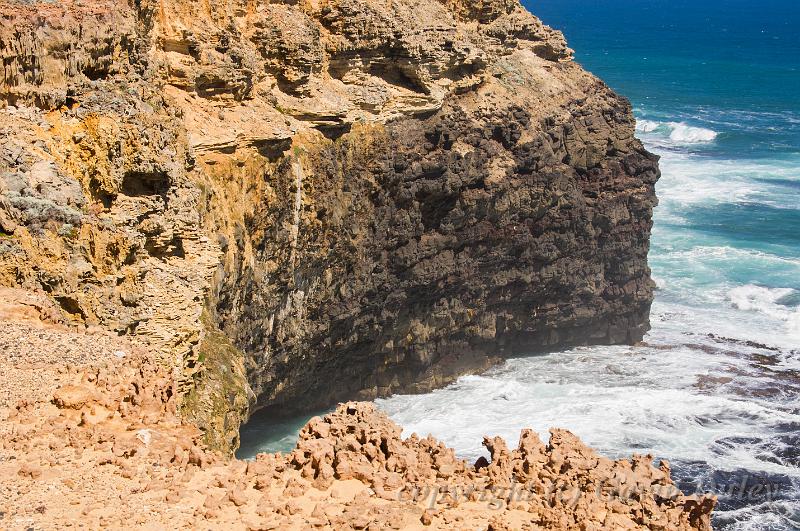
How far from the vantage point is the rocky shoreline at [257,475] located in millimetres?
12516

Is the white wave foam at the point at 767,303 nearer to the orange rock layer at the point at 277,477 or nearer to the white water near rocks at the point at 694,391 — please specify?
the white water near rocks at the point at 694,391

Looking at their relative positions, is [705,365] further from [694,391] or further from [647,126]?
[647,126]

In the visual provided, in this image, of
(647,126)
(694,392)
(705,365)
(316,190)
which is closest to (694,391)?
(694,392)

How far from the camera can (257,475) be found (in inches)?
527

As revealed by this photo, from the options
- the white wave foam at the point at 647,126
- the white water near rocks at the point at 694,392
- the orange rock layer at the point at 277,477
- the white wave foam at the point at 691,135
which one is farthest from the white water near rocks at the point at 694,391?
the white wave foam at the point at 647,126

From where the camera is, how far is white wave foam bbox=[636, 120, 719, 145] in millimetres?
88125

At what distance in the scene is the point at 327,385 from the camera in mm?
39188

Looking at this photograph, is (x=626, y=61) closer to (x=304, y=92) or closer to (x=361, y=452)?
Result: (x=304, y=92)

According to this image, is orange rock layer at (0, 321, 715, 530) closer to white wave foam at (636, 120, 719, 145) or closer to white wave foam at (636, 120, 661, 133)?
white wave foam at (636, 120, 719, 145)

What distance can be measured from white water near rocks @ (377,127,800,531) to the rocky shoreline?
19.9m

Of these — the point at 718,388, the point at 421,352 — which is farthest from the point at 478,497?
the point at 718,388

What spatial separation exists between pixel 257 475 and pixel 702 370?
35963 mm

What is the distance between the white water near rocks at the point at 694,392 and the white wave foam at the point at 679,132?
26.7m

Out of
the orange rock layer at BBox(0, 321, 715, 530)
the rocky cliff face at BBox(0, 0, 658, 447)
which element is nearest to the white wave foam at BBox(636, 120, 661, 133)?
the rocky cliff face at BBox(0, 0, 658, 447)
